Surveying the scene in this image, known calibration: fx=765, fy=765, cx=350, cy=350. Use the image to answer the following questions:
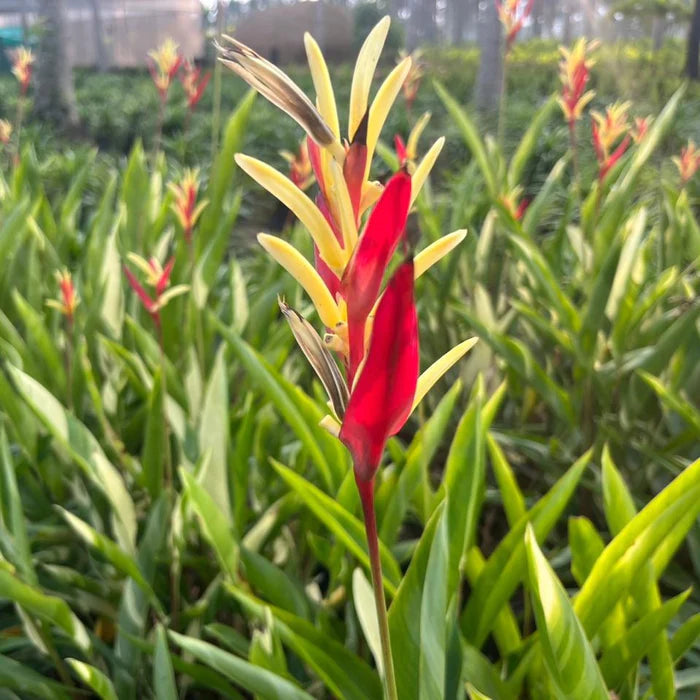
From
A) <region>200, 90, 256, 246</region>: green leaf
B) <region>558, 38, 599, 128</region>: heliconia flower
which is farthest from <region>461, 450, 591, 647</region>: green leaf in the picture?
<region>200, 90, 256, 246</region>: green leaf

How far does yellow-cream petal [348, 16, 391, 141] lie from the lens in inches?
10.5

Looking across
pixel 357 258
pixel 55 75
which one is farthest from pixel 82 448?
pixel 55 75

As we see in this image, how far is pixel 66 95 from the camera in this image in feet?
17.6

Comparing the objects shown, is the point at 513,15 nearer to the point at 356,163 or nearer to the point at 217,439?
the point at 217,439

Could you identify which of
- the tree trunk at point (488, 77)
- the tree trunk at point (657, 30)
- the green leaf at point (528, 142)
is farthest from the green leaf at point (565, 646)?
the tree trunk at point (657, 30)

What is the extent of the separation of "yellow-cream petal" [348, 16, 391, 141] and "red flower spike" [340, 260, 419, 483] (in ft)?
0.21

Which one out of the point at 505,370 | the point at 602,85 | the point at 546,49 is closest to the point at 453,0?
the point at 546,49

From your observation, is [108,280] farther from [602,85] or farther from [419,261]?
[602,85]

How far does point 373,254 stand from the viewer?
0.24 meters

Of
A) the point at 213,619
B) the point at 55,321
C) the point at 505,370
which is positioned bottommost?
the point at 213,619

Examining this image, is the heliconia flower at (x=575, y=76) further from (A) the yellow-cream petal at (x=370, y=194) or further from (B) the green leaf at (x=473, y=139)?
(A) the yellow-cream petal at (x=370, y=194)

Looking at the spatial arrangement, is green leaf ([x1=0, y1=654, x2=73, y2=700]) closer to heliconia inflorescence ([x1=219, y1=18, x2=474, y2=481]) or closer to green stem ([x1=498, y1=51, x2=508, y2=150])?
heliconia inflorescence ([x1=219, y1=18, x2=474, y2=481])

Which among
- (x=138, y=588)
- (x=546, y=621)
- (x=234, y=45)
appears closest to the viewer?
(x=234, y=45)

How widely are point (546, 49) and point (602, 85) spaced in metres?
6.87
